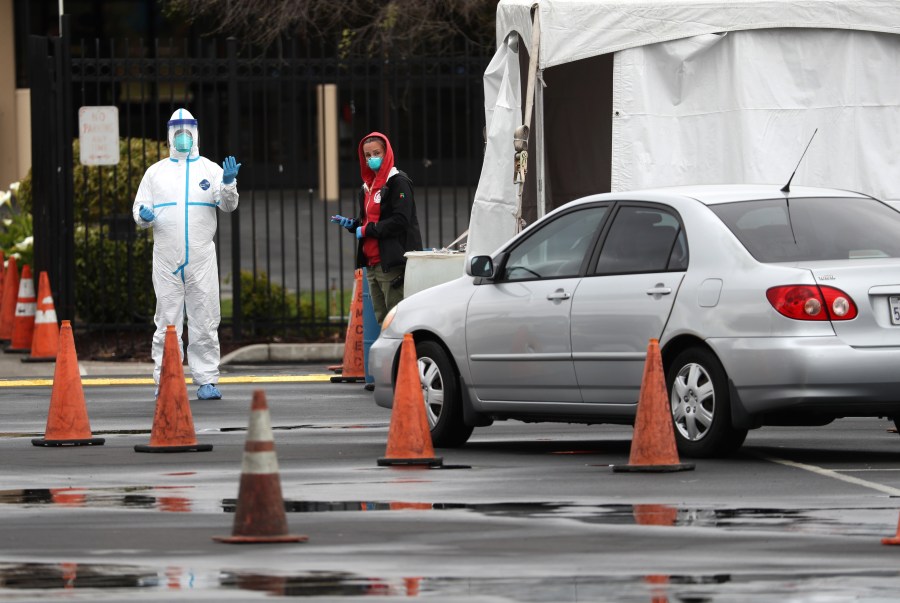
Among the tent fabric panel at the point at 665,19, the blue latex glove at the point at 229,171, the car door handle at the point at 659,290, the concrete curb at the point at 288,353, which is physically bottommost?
the concrete curb at the point at 288,353

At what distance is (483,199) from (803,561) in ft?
27.2

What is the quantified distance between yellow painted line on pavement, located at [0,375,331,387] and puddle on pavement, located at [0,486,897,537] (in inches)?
280

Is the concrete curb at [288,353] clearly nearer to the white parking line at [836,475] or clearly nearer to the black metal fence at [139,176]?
the black metal fence at [139,176]

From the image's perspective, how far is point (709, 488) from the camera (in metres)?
9.76

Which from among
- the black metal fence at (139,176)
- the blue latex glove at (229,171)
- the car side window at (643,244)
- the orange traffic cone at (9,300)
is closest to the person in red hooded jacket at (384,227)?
the blue latex glove at (229,171)

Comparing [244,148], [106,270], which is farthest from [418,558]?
[244,148]

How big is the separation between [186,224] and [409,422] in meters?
4.54

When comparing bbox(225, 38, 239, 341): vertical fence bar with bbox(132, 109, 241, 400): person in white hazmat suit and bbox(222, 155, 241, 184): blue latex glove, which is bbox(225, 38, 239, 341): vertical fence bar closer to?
bbox(132, 109, 241, 400): person in white hazmat suit

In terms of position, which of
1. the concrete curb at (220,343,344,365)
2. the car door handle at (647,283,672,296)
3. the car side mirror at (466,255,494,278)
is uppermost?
the car side mirror at (466,255,494,278)

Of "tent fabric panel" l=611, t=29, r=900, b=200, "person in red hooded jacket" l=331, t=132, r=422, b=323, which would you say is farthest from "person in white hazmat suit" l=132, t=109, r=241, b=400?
"tent fabric panel" l=611, t=29, r=900, b=200

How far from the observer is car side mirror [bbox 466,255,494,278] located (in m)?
11.8

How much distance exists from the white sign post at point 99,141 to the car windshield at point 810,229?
954cm

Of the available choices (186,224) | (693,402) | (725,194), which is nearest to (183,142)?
(186,224)

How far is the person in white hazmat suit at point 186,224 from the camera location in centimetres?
1502
